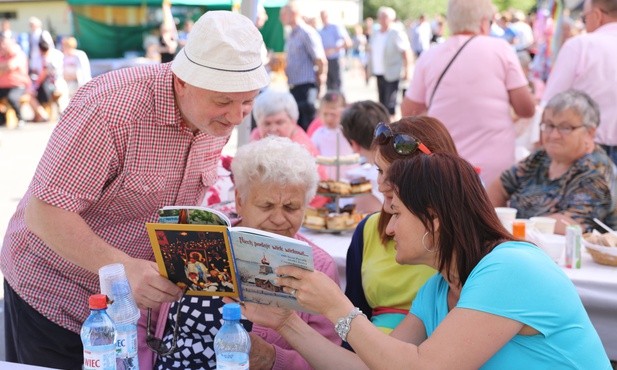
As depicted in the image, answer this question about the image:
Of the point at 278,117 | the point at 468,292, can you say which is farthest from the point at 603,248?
the point at 278,117

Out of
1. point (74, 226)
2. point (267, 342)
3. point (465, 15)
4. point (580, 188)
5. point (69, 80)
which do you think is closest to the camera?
point (74, 226)

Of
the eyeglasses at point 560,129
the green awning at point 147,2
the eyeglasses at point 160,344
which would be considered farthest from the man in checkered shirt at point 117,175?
the green awning at point 147,2

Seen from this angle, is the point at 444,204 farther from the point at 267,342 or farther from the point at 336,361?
the point at 267,342

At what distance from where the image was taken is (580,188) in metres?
3.93

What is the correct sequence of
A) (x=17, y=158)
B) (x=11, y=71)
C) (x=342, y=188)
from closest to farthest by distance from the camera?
(x=342, y=188)
(x=17, y=158)
(x=11, y=71)

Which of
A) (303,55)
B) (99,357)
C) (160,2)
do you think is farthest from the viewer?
(160,2)

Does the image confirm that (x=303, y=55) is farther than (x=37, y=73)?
No

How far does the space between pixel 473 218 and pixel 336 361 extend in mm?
633

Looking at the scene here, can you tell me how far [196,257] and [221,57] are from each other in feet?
2.01

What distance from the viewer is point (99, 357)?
1921 mm

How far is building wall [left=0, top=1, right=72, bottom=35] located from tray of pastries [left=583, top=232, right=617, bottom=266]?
2574cm

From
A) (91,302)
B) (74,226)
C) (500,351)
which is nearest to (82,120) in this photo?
(74,226)

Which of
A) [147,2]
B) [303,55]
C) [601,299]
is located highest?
[601,299]

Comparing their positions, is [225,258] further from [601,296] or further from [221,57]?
[601,296]
